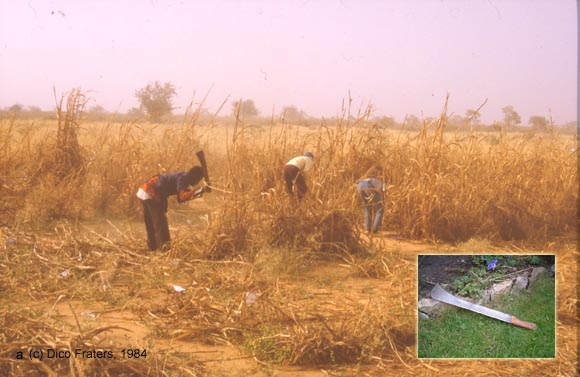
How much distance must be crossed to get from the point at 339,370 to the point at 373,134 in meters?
5.01

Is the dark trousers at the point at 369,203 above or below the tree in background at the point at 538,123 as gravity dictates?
below

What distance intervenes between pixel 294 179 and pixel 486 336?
287 cm

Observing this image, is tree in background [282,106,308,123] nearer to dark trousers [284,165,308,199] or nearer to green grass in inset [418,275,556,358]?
dark trousers [284,165,308,199]

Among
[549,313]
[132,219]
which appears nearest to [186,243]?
[132,219]

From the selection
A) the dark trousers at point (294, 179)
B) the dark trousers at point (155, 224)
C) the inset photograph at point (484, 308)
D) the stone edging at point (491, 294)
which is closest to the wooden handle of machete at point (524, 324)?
the inset photograph at point (484, 308)

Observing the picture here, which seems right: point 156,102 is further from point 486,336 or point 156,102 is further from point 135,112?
point 486,336

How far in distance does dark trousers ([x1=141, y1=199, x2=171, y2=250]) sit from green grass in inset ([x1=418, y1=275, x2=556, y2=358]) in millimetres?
2821

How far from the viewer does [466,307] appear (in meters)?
3.44

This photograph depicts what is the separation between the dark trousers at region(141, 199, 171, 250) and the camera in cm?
530

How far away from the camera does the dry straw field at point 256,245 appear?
3.46 meters

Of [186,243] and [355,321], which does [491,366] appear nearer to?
[355,321]

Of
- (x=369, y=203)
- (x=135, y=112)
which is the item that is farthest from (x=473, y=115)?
(x=135, y=112)

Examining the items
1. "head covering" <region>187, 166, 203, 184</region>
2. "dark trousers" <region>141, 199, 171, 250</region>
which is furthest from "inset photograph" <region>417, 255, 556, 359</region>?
"dark trousers" <region>141, 199, 171, 250</region>

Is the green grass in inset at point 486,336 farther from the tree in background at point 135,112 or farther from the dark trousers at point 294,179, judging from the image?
the tree in background at point 135,112
